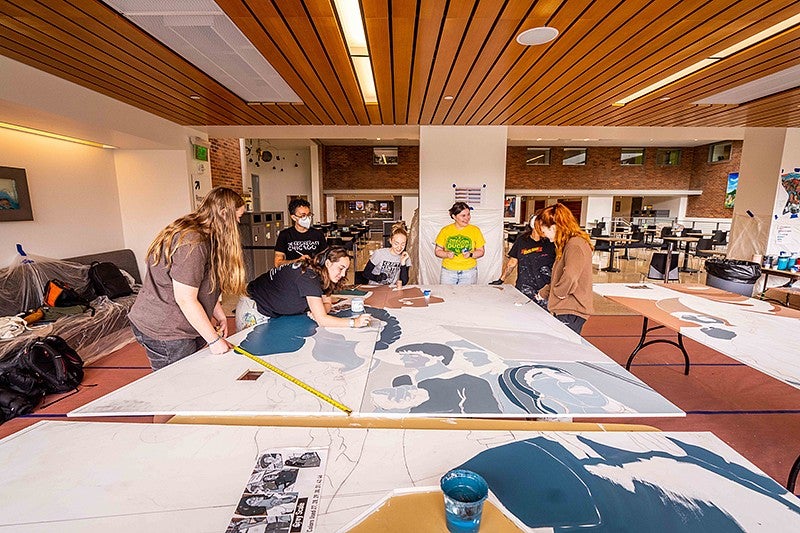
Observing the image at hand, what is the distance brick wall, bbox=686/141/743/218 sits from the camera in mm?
10931

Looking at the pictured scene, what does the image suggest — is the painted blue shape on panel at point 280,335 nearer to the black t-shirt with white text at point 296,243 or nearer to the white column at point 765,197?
the black t-shirt with white text at point 296,243

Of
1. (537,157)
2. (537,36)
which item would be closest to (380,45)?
(537,36)

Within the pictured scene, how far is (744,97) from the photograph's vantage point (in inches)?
161

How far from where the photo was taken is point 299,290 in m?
2.18

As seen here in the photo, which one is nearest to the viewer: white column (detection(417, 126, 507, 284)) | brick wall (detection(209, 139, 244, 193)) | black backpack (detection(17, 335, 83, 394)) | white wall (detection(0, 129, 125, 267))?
black backpack (detection(17, 335, 83, 394))

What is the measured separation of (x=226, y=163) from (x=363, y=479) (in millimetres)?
7714

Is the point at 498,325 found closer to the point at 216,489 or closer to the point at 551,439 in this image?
the point at 551,439

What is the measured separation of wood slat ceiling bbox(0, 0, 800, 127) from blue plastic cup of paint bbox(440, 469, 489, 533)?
93.1 inches

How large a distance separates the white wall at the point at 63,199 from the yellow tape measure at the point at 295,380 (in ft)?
12.9

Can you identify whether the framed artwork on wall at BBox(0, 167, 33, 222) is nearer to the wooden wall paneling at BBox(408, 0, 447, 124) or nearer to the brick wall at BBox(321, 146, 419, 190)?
the wooden wall paneling at BBox(408, 0, 447, 124)

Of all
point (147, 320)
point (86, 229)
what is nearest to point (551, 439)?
point (147, 320)

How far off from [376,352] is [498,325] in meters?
0.81

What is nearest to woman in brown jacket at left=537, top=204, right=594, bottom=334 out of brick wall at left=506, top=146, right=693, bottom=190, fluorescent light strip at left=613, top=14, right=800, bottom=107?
fluorescent light strip at left=613, top=14, right=800, bottom=107

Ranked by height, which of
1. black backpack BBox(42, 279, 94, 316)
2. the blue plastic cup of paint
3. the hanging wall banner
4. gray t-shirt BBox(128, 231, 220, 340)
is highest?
the hanging wall banner
